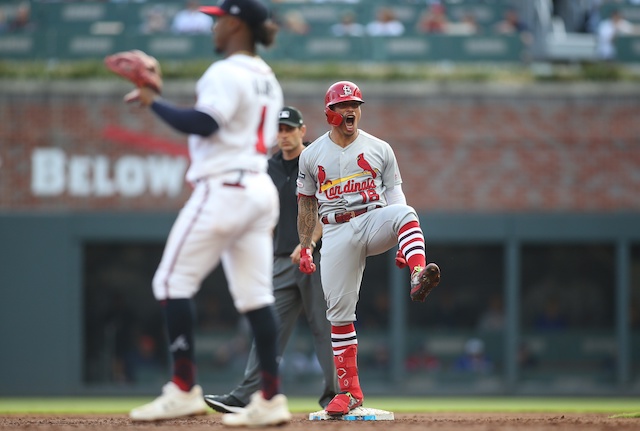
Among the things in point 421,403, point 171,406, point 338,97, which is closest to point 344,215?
point 338,97

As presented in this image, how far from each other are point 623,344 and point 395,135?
4.61 meters

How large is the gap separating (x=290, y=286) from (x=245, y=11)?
2.78 m

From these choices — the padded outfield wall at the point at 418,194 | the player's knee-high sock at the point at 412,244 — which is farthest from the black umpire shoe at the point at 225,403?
the padded outfield wall at the point at 418,194

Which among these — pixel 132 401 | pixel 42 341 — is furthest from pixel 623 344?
pixel 42 341

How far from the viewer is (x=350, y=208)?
690 cm

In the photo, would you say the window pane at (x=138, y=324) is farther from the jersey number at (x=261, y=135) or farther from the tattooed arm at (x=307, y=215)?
the jersey number at (x=261, y=135)

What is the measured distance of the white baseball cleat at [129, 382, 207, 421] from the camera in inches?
208

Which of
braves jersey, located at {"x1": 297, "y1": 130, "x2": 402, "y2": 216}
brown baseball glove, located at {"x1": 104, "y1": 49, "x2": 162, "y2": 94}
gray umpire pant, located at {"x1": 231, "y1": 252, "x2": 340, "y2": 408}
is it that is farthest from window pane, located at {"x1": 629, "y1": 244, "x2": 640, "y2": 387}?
brown baseball glove, located at {"x1": 104, "y1": 49, "x2": 162, "y2": 94}

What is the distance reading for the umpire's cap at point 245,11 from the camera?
5395 mm

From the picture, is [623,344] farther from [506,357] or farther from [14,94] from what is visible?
[14,94]

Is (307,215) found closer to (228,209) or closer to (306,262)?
(306,262)

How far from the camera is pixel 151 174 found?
15609 millimetres

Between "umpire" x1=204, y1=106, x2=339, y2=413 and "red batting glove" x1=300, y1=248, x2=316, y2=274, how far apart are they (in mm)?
360

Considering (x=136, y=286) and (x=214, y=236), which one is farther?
(x=136, y=286)
